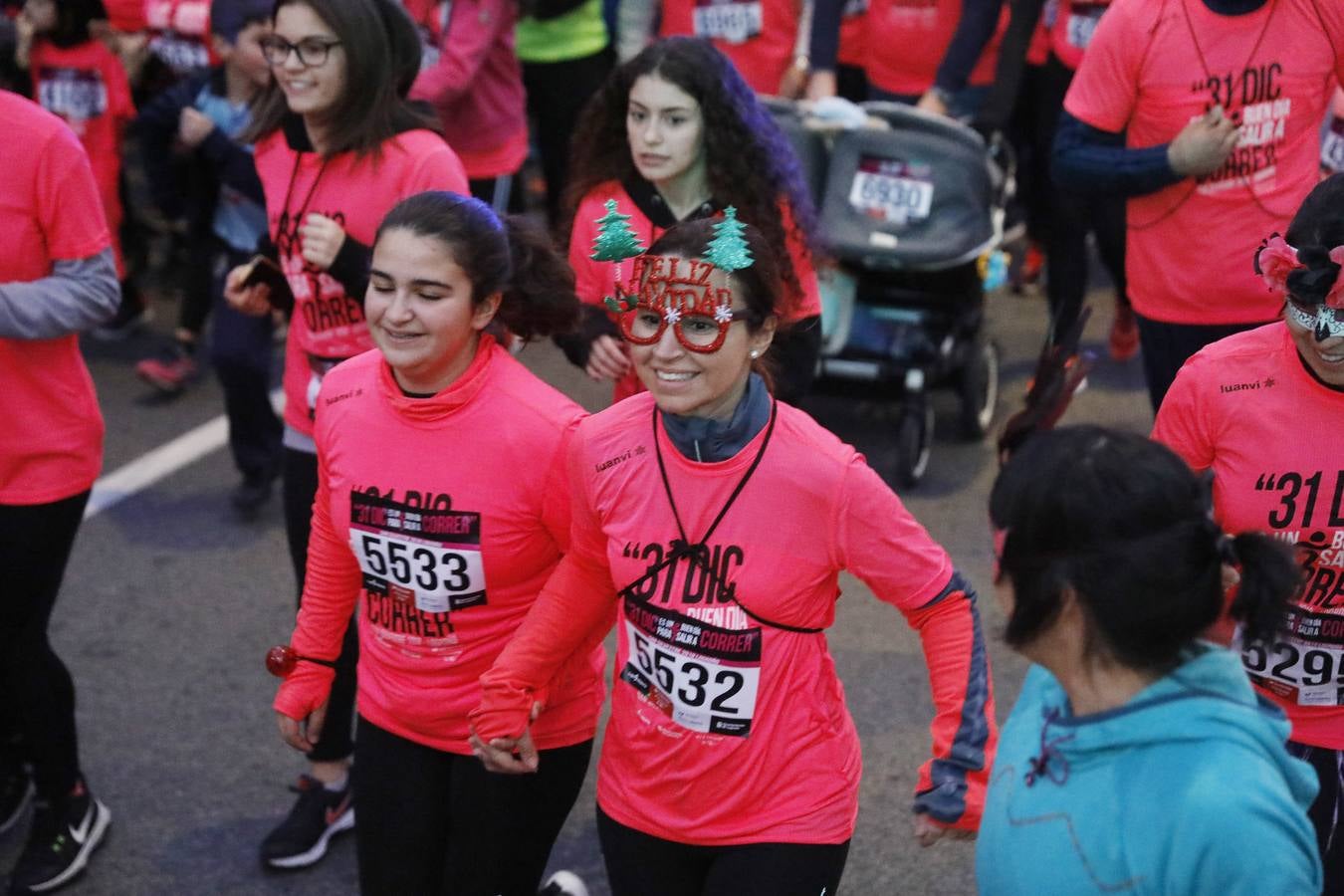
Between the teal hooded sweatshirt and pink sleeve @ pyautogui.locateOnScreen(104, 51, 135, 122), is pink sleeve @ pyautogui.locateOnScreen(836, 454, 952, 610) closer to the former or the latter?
the teal hooded sweatshirt

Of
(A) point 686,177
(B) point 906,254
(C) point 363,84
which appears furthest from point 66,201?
(B) point 906,254

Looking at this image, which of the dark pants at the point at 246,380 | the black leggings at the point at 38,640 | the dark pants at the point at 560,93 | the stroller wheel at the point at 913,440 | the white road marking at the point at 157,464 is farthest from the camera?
the dark pants at the point at 560,93

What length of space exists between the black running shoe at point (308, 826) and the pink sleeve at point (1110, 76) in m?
2.70

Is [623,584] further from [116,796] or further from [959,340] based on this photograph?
[959,340]

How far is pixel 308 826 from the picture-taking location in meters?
4.35

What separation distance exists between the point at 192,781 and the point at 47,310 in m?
1.56

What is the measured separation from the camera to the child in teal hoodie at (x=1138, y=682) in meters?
1.96

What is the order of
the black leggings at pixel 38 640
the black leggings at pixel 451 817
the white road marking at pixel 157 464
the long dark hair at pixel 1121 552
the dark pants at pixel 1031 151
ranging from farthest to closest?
the dark pants at pixel 1031 151
the white road marking at pixel 157 464
the black leggings at pixel 38 640
the black leggings at pixel 451 817
the long dark hair at pixel 1121 552

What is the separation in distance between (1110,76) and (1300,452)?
174cm

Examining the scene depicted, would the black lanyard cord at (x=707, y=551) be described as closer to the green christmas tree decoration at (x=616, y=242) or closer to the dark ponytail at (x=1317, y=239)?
the green christmas tree decoration at (x=616, y=242)

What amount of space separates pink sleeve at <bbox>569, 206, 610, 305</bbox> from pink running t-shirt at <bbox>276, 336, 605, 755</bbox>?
0.84 metres

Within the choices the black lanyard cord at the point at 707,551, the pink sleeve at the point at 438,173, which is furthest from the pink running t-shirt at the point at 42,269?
the black lanyard cord at the point at 707,551

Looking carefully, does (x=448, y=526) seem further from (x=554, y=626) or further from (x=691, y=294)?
(x=691, y=294)

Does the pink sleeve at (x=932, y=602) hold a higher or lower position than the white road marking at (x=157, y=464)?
higher
